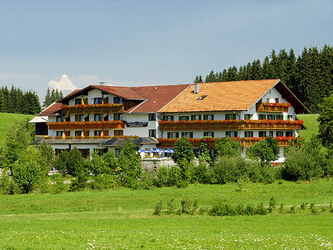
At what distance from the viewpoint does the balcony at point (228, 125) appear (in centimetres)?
6381

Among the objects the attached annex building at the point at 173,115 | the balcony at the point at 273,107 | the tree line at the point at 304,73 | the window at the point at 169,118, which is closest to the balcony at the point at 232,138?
the attached annex building at the point at 173,115

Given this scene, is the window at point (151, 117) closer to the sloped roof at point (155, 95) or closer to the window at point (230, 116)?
the sloped roof at point (155, 95)

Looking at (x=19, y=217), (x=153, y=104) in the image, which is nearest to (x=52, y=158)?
(x=153, y=104)

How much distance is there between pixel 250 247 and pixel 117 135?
178ft

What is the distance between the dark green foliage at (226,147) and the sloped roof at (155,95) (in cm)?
1220

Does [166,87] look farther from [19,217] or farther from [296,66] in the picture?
[296,66]

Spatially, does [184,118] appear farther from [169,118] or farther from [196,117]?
[169,118]

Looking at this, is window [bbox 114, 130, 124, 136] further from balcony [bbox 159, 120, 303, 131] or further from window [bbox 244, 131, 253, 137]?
window [bbox 244, 131, 253, 137]

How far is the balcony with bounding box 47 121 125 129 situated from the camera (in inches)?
2825

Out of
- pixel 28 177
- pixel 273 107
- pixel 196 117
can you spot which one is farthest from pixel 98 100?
pixel 28 177

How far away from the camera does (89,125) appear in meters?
74.1

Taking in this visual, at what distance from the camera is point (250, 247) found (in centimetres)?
1967

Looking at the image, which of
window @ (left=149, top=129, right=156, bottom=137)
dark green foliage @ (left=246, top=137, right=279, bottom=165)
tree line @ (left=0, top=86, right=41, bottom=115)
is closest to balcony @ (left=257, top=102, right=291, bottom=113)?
dark green foliage @ (left=246, top=137, right=279, bottom=165)

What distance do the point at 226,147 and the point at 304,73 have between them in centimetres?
6561
